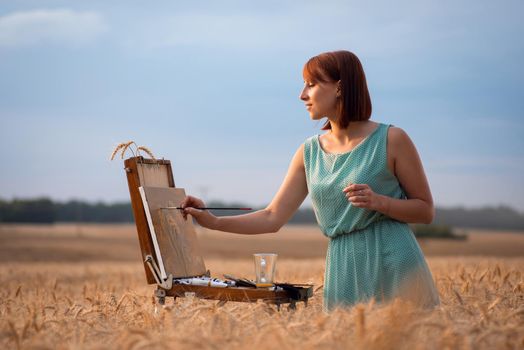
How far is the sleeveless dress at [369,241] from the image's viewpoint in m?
4.05

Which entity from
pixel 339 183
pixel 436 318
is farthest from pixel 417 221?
pixel 436 318

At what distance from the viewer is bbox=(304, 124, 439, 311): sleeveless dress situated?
405 centimetres

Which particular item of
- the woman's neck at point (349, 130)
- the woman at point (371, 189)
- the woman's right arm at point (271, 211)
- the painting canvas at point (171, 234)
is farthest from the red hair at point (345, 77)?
the painting canvas at point (171, 234)

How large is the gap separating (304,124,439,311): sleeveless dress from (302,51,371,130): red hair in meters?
0.20

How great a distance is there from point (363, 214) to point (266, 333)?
149 cm

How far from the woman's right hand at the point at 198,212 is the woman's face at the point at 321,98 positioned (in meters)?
0.92

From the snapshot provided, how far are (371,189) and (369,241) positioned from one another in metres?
0.33

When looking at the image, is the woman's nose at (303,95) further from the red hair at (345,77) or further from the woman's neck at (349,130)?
the woman's neck at (349,130)

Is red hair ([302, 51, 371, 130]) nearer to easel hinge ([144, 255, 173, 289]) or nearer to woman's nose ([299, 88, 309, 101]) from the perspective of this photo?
woman's nose ([299, 88, 309, 101])

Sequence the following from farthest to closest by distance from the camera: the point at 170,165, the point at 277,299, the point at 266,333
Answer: the point at 170,165 → the point at 277,299 → the point at 266,333

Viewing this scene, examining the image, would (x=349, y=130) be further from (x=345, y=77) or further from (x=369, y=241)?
(x=369, y=241)

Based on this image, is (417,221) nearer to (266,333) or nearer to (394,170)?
(394,170)

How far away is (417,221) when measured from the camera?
4094 mm

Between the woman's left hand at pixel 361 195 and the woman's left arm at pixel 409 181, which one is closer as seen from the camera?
the woman's left hand at pixel 361 195
